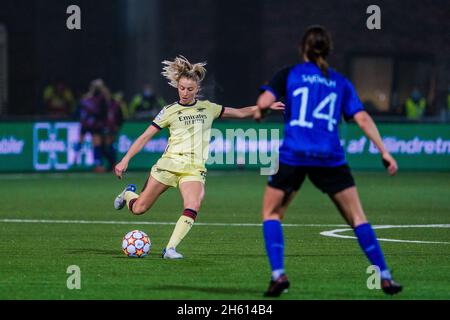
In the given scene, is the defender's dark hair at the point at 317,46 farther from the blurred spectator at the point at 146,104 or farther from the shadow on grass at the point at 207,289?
the blurred spectator at the point at 146,104

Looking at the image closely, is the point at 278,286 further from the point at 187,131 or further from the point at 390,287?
the point at 187,131

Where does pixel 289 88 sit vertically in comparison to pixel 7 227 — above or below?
above

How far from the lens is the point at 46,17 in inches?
1585

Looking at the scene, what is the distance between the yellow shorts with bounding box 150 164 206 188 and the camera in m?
13.4

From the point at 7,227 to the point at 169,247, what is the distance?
421 centimetres

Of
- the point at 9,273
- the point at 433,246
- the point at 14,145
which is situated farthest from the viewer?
the point at 14,145

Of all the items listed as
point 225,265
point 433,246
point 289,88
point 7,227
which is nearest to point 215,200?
point 7,227

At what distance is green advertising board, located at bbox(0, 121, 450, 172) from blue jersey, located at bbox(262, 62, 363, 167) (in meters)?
17.6

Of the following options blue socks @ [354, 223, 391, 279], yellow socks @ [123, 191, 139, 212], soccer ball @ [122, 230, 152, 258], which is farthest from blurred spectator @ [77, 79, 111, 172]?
blue socks @ [354, 223, 391, 279]

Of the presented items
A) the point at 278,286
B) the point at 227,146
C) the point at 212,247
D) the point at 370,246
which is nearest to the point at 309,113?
the point at 370,246

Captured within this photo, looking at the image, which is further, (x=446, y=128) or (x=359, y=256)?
(x=446, y=128)

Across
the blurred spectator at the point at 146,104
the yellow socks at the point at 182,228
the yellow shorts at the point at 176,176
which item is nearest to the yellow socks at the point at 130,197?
the yellow shorts at the point at 176,176
